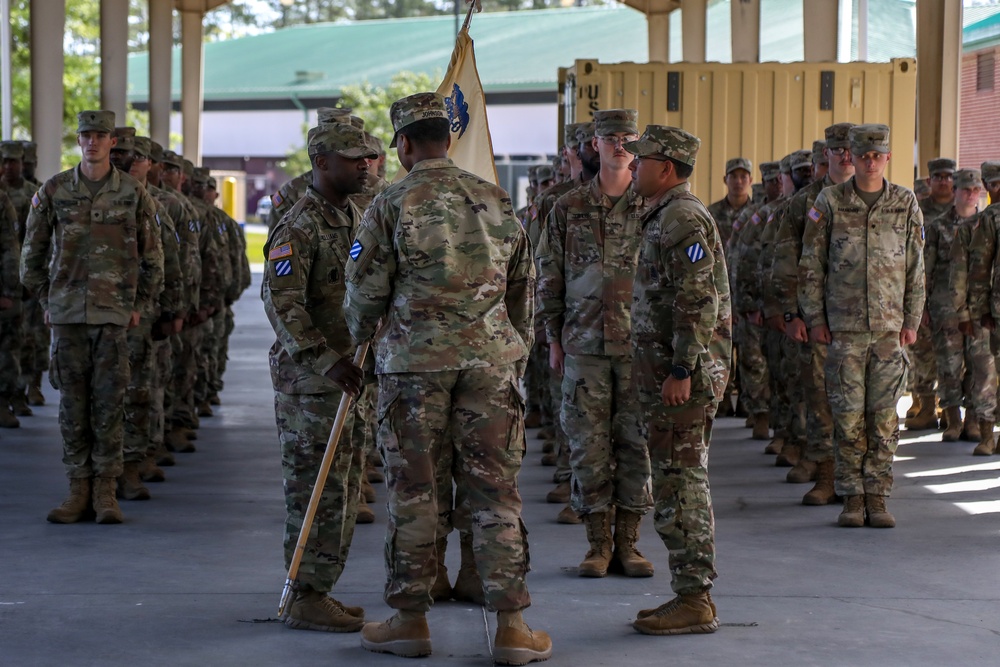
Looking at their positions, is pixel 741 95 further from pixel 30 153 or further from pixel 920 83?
pixel 30 153

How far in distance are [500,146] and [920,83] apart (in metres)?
35.7

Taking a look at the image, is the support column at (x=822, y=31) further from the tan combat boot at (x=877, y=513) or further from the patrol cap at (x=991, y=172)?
the tan combat boot at (x=877, y=513)

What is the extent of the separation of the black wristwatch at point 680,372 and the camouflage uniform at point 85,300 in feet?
11.7

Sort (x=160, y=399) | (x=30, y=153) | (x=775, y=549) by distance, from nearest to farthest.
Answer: (x=775, y=549) < (x=160, y=399) < (x=30, y=153)

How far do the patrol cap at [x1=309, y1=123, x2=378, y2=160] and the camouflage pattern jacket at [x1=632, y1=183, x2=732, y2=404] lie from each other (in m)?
1.22

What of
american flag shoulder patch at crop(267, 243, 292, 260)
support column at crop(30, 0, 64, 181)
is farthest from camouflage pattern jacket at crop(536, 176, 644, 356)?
support column at crop(30, 0, 64, 181)

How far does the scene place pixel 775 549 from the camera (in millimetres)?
7398

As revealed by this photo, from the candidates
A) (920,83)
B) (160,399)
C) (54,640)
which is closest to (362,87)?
(920,83)

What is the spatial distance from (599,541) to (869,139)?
2.74m

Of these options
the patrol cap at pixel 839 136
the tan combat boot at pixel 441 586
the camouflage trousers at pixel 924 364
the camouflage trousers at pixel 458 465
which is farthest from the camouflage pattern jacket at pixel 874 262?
the camouflage trousers at pixel 924 364

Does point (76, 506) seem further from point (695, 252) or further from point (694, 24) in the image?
point (694, 24)

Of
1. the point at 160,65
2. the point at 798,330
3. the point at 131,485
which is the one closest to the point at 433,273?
the point at 798,330

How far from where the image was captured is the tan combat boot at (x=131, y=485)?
8695 mm

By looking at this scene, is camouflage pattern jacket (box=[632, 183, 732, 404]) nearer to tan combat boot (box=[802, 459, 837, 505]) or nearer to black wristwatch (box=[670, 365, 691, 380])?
black wristwatch (box=[670, 365, 691, 380])
